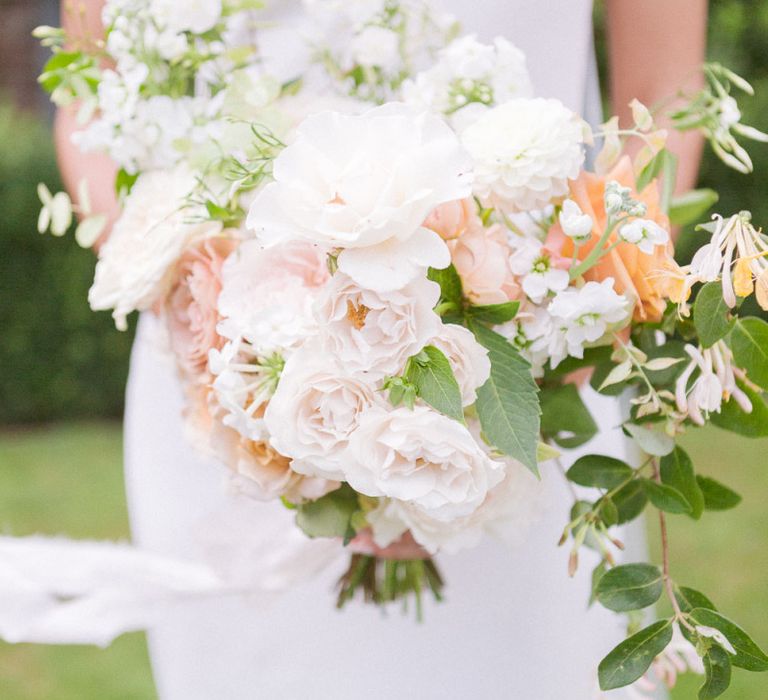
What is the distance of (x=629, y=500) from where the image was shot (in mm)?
1364

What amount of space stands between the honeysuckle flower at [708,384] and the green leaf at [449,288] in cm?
25

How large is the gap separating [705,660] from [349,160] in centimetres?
65

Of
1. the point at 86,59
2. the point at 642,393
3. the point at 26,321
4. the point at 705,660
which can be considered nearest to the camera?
the point at 705,660

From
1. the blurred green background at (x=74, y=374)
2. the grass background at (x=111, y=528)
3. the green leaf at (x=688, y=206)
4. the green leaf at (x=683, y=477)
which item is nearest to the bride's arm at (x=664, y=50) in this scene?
the green leaf at (x=688, y=206)

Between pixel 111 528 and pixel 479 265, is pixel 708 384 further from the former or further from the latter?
pixel 111 528

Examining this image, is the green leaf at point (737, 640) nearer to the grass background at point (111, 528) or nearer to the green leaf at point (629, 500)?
the green leaf at point (629, 500)

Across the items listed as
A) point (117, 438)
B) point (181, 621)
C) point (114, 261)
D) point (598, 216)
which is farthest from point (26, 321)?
point (598, 216)

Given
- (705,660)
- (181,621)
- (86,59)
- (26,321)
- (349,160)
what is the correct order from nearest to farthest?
(349,160) → (705,660) → (86,59) → (181,621) → (26,321)

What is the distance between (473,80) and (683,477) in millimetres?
558

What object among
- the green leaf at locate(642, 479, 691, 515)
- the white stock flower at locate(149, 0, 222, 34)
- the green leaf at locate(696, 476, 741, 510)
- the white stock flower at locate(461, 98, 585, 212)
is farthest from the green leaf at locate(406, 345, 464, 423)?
the white stock flower at locate(149, 0, 222, 34)

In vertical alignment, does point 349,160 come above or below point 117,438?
above

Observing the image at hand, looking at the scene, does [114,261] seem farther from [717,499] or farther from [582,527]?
[717,499]

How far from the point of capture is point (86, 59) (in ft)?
5.23

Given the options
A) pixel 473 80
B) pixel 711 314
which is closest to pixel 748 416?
pixel 711 314
